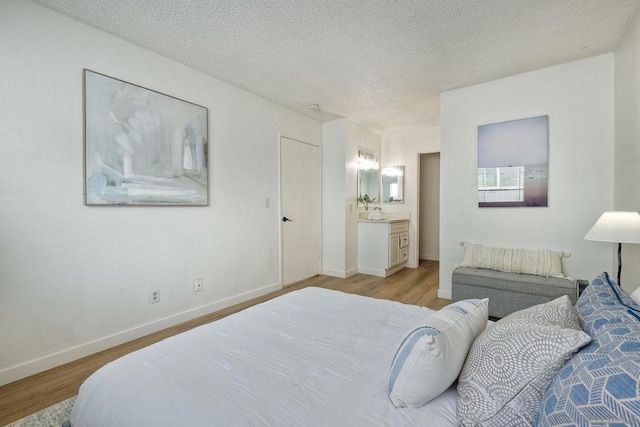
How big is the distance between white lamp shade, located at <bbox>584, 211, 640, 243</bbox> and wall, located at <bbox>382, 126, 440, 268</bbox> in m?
3.31

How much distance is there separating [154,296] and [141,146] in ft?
4.36

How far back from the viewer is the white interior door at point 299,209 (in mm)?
4090

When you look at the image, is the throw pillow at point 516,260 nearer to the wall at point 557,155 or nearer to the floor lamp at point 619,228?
the wall at point 557,155

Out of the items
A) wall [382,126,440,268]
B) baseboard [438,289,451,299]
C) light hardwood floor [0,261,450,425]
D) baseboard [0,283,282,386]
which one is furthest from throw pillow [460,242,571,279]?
baseboard [0,283,282,386]

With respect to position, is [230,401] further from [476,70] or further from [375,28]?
[476,70]

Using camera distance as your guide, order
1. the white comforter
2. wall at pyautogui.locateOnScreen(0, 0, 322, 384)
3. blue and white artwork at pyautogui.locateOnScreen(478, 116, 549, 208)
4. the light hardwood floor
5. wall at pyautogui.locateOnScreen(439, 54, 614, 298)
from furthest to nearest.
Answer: blue and white artwork at pyautogui.locateOnScreen(478, 116, 549, 208), wall at pyautogui.locateOnScreen(439, 54, 614, 298), wall at pyautogui.locateOnScreen(0, 0, 322, 384), the light hardwood floor, the white comforter

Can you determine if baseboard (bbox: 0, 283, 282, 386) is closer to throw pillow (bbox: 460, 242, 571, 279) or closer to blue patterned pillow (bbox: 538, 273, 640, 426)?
throw pillow (bbox: 460, 242, 571, 279)

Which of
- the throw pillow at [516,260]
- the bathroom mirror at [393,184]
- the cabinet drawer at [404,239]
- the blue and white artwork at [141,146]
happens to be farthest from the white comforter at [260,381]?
the bathroom mirror at [393,184]

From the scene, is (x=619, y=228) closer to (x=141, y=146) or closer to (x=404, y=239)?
(x=404, y=239)

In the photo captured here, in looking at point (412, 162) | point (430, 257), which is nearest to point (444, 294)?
point (412, 162)

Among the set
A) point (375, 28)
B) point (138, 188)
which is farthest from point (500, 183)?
point (138, 188)

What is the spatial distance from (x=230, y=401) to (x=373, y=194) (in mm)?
4854

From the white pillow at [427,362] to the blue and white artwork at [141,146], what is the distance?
246 centimetres

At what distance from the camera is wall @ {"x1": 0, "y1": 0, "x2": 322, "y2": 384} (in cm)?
193
